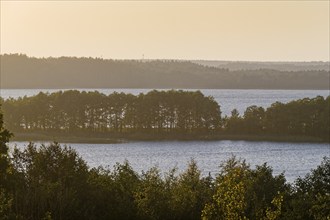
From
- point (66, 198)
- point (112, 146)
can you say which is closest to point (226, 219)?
point (66, 198)

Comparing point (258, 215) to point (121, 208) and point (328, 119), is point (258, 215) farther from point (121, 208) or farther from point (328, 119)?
point (328, 119)

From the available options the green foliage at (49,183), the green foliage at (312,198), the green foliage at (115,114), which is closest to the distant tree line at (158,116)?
the green foliage at (115,114)

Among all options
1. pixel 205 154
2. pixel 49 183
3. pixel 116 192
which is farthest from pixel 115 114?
pixel 49 183

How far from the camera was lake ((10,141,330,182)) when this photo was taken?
85538 millimetres

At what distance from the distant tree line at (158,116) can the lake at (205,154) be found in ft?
32.8

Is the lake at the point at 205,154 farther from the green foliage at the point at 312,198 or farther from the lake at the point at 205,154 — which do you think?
the green foliage at the point at 312,198

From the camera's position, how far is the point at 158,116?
438ft

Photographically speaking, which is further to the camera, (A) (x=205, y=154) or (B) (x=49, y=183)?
(A) (x=205, y=154)

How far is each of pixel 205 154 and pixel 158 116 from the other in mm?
34559

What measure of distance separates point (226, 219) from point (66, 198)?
8.32 metres

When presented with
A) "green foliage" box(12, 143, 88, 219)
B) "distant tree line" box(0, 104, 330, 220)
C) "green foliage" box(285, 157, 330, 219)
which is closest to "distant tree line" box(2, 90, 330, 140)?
"green foliage" box(285, 157, 330, 219)

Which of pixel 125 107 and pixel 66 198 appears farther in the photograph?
pixel 125 107

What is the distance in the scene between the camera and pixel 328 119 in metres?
127

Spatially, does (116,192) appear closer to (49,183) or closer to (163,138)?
(49,183)
